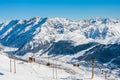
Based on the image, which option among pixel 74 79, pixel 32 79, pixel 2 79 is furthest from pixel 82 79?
pixel 2 79

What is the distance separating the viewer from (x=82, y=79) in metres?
86.8

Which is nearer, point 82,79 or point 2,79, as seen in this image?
point 2,79

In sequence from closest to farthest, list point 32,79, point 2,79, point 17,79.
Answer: point 2,79, point 17,79, point 32,79

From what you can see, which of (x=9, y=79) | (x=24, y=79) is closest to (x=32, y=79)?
(x=24, y=79)

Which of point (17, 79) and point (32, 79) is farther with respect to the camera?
point (32, 79)

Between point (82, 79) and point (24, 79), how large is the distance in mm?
16100

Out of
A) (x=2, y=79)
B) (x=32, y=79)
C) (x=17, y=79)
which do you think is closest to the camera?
(x=2, y=79)

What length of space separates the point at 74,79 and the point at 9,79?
59.3 feet

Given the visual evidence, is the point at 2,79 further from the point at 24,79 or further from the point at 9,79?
the point at 24,79

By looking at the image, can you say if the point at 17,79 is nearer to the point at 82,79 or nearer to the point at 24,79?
the point at 24,79

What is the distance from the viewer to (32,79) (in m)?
94.1

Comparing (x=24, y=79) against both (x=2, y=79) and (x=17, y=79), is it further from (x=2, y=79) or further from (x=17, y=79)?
(x=2, y=79)

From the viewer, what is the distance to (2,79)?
258 feet

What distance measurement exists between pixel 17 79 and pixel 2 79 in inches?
322
